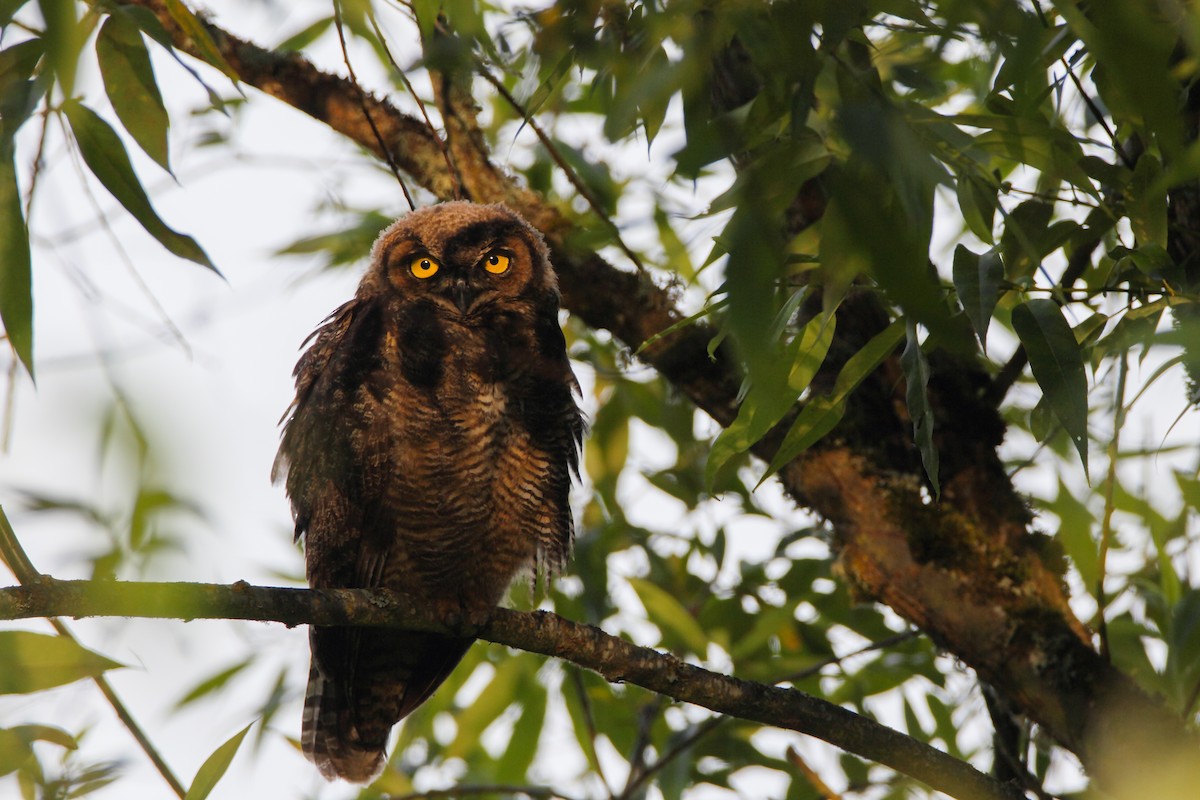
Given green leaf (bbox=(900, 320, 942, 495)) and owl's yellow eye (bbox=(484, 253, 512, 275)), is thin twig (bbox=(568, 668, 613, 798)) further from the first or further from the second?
green leaf (bbox=(900, 320, 942, 495))

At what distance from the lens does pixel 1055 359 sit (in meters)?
1.75

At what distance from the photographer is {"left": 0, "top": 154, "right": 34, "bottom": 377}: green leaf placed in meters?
1.46

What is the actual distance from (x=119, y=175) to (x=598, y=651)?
1227 mm

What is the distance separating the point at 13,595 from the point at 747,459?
2359 millimetres

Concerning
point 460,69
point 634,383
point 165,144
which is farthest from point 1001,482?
point 165,144

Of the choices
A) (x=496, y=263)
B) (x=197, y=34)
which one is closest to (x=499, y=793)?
(x=496, y=263)

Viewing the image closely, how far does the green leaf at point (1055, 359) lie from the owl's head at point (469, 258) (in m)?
1.51

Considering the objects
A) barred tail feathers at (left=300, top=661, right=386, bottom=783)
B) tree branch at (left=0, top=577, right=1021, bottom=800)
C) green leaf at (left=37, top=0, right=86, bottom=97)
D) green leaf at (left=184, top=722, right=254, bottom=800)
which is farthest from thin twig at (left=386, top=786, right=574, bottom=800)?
green leaf at (left=37, top=0, right=86, bottom=97)

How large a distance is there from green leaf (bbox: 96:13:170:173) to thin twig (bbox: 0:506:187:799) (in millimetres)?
667

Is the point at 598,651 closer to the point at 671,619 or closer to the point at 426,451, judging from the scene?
the point at 426,451

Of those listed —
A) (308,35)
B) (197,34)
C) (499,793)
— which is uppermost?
(308,35)

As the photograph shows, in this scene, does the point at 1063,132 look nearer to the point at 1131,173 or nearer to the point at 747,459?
the point at 1131,173

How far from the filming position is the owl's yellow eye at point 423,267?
3057mm

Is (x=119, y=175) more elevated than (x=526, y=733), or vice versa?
(x=119, y=175)
